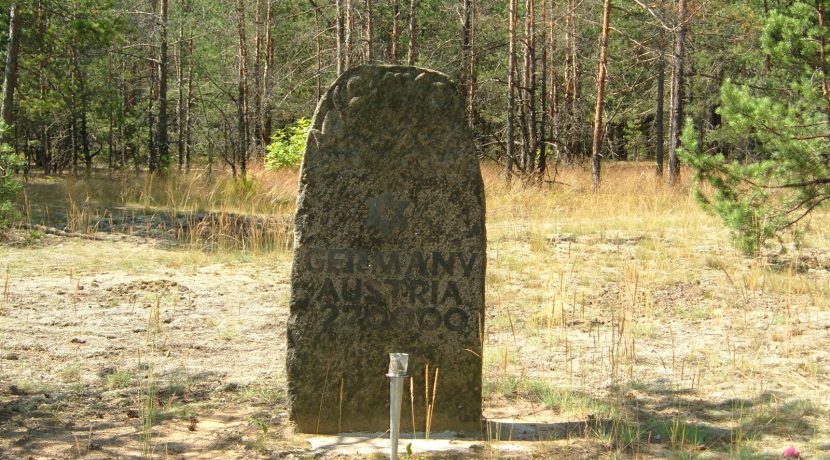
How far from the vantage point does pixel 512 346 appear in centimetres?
670

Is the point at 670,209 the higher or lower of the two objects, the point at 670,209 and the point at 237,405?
the higher

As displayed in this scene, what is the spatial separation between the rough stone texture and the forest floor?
0.47 meters

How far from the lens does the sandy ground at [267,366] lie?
458cm

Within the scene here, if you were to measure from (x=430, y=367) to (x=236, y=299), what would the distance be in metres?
3.72

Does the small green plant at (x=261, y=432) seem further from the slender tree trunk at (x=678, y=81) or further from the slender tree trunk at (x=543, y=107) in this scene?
the slender tree trunk at (x=678, y=81)

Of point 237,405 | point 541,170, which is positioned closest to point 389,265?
point 237,405

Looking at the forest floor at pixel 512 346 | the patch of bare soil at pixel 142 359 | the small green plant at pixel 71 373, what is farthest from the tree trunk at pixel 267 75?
the small green plant at pixel 71 373

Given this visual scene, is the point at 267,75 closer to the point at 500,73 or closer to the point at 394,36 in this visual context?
the point at 394,36

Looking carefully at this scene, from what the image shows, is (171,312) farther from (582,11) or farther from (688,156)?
(582,11)

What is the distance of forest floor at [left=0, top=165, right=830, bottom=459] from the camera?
463 centimetres

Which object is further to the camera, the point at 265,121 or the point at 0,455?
the point at 265,121

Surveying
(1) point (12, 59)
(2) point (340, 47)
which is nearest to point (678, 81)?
(2) point (340, 47)

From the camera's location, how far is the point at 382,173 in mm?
4648

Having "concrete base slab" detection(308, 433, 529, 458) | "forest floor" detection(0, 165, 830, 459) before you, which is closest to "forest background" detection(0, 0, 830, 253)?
"forest floor" detection(0, 165, 830, 459)
